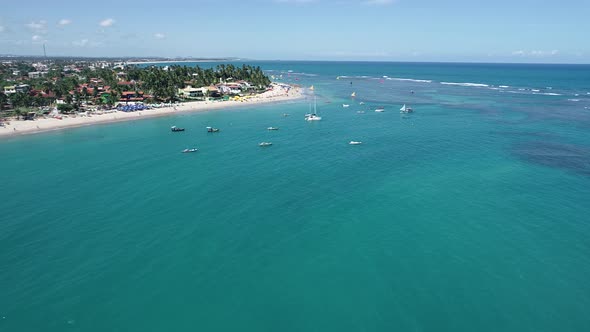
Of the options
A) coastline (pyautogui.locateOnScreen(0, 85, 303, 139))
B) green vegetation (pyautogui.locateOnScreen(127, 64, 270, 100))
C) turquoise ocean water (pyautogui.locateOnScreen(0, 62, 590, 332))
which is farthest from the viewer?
green vegetation (pyautogui.locateOnScreen(127, 64, 270, 100))

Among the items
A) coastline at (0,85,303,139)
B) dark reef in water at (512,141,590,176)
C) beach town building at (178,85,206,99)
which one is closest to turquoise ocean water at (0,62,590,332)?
dark reef in water at (512,141,590,176)

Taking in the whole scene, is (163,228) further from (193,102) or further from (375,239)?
(193,102)

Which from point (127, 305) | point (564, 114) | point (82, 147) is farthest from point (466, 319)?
point (564, 114)

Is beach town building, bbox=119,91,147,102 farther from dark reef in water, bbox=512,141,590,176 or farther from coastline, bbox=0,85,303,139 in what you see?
dark reef in water, bbox=512,141,590,176

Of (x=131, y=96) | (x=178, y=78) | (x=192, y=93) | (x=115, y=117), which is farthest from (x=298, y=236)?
(x=178, y=78)

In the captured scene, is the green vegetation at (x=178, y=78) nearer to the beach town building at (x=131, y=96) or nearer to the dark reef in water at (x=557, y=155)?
the beach town building at (x=131, y=96)

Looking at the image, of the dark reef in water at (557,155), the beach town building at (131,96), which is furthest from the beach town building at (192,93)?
the dark reef in water at (557,155)
